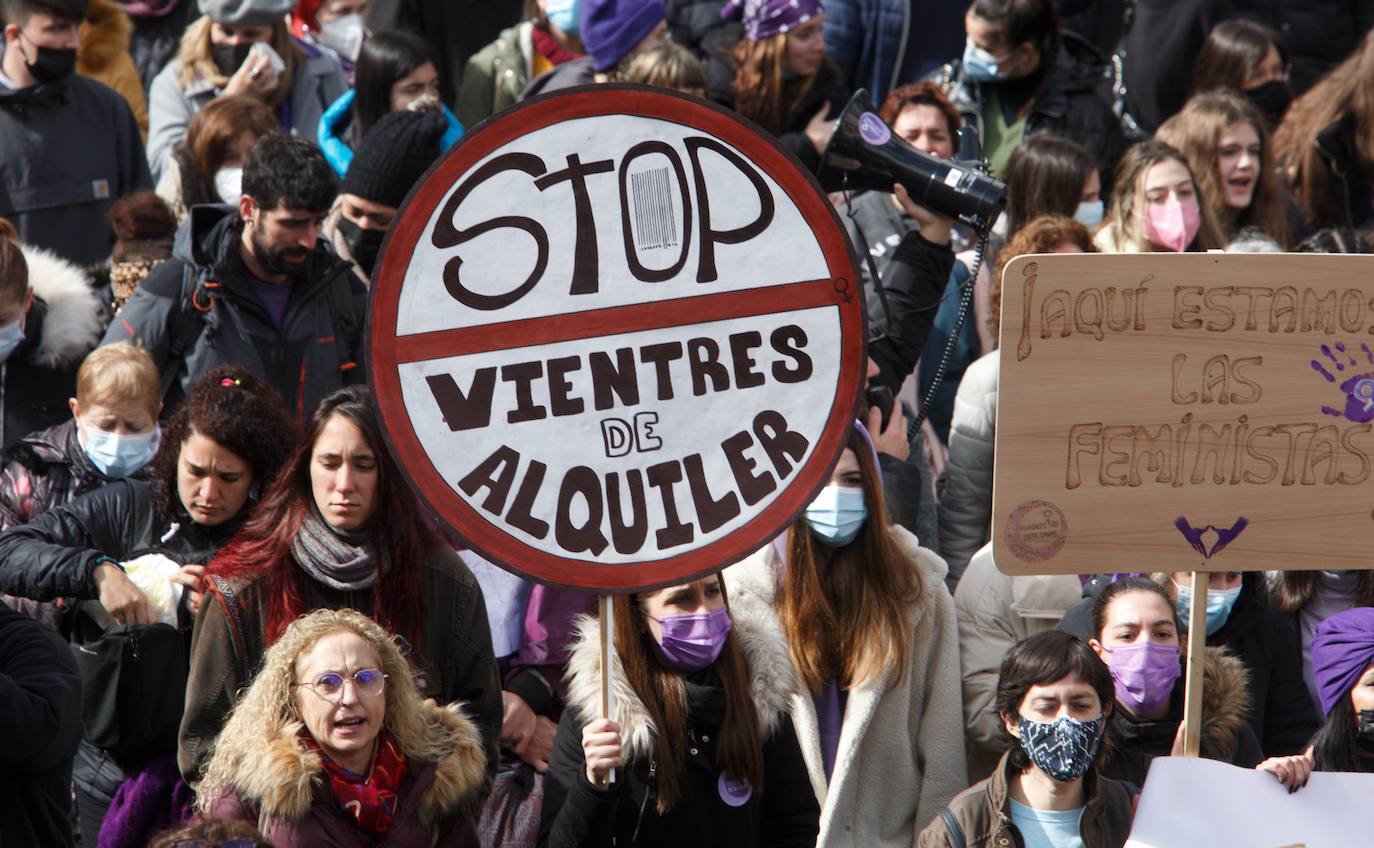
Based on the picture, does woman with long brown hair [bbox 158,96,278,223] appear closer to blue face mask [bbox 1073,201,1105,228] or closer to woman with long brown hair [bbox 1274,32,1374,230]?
blue face mask [bbox 1073,201,1105,228]

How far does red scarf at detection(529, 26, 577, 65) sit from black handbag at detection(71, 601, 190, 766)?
4.78m

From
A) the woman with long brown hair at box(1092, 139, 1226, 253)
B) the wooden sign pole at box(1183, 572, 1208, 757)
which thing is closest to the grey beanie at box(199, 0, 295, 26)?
the woman with long brown hair at box(1092, 139, 1226, 253)

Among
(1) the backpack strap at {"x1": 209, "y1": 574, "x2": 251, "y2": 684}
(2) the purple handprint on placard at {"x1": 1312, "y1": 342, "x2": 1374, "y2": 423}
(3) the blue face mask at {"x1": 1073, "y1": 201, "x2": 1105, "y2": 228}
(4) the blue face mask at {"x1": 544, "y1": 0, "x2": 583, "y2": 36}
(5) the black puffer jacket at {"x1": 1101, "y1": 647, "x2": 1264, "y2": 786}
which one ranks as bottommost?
(5) the black puffer jacket at {"x1": 1101, "y1": 647, "x2": 1264, "y2": 786}

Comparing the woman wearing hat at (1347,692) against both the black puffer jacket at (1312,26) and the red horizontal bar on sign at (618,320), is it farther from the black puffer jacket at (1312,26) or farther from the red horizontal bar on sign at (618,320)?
the black puffer jacket at (1312,26)

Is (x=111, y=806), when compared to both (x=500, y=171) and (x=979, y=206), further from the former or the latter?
(x=979, y=206)

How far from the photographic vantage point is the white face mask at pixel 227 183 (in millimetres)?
7828

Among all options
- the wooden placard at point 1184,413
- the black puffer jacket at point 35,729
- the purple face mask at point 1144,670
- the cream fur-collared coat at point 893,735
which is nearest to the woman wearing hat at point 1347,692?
the purple face mask at point 1144,670

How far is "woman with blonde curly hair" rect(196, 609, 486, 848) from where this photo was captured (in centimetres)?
466

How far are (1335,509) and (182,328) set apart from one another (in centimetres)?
394

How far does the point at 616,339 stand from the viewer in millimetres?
4082

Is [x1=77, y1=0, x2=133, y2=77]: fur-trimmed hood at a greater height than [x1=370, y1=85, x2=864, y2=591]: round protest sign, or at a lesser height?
greater

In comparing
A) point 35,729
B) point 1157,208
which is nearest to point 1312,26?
point 1157,208

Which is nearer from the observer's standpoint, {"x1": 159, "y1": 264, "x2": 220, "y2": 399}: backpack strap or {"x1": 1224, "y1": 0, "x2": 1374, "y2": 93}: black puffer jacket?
{"x1": 159, "y1": 264, "x2": 220, "y2": 399}: backpack strap

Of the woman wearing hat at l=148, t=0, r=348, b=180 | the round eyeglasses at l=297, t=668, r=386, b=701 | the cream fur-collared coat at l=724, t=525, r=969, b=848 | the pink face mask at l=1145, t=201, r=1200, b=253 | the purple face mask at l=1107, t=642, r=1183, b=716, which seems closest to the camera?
the round eyeglasses at l=297, t=668, r=386, b=701
